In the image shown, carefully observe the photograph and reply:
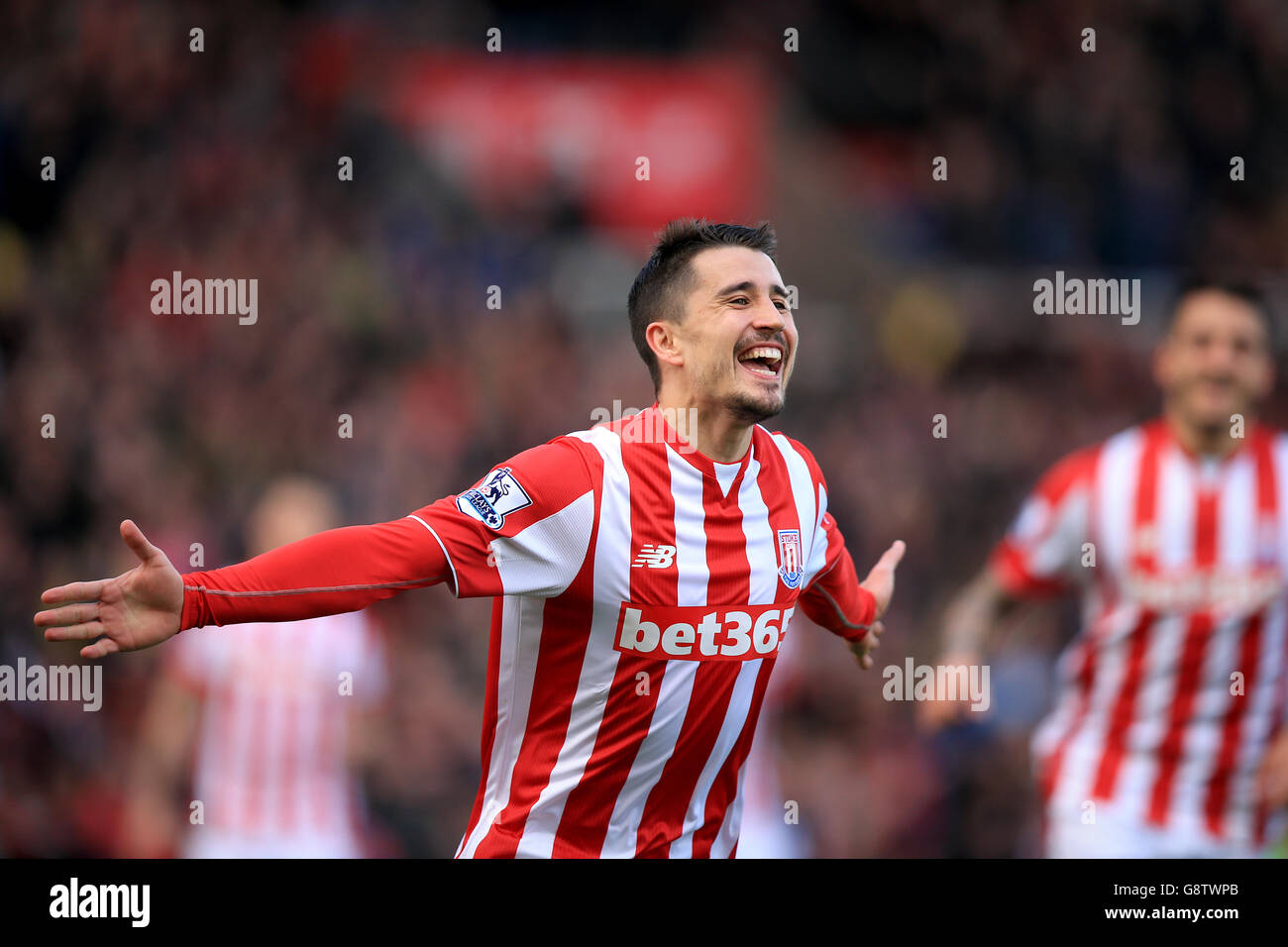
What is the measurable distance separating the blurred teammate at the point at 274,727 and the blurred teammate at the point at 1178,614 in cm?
329

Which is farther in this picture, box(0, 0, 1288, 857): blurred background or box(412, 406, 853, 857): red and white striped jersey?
box(0, 0, 1288, 857): blurred background

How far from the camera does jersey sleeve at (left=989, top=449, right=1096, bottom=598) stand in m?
5.32

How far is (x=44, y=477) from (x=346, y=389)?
231 centimetres

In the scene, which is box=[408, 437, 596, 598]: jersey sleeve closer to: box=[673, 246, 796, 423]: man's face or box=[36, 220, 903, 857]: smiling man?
box=[36, 220, 903, 857]: smiling man

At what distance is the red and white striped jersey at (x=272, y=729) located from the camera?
22.4 feet

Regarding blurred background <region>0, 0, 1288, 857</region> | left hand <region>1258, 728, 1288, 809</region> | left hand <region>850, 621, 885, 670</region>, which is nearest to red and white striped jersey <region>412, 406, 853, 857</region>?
left hand <region>850, 621, 885, 670</region>

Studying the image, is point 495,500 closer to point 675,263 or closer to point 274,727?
point 675,263

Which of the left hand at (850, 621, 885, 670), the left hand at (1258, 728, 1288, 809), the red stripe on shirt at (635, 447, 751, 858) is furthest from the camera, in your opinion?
the left hand at (1258, 728, 1288, 809)

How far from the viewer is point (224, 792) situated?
6844mm

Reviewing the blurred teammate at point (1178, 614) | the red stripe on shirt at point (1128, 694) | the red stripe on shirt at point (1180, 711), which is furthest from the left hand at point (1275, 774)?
the red stripe on shirt at point (1128, 694)

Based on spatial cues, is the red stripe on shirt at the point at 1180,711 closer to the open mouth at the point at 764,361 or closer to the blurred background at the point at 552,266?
the open mouth at the point at 764,361

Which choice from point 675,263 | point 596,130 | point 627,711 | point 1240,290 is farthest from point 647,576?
point 596,130

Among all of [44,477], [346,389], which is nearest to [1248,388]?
[346,389]

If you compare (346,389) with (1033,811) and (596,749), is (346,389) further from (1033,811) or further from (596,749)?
(596,749)
